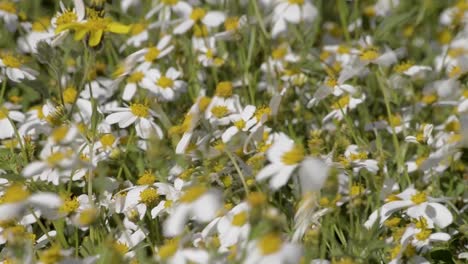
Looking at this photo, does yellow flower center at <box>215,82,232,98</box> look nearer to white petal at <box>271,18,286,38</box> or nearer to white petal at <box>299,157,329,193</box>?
white petal at <box>271,18,286,38</box>

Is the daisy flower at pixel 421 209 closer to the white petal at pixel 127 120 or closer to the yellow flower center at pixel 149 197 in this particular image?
the yellow flower center at pixel 149 197

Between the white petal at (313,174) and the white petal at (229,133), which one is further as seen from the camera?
the white petal at (229,133)

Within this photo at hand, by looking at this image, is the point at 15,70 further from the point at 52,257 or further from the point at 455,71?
the point at 455,71

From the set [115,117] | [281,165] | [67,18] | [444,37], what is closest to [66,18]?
[67,18]

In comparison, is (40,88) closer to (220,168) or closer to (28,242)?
(220,168)

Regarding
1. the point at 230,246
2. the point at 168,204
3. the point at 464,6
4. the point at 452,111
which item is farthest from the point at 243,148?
the point at 464,6

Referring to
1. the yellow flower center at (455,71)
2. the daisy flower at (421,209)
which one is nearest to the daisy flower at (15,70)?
the daisy flower at (421,209)

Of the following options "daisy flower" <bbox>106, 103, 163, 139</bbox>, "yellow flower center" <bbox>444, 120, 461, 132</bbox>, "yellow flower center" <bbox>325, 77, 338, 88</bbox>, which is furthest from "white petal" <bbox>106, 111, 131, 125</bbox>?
"yellow flower center" <bbox>444, 120, 461, 132</bbox>
